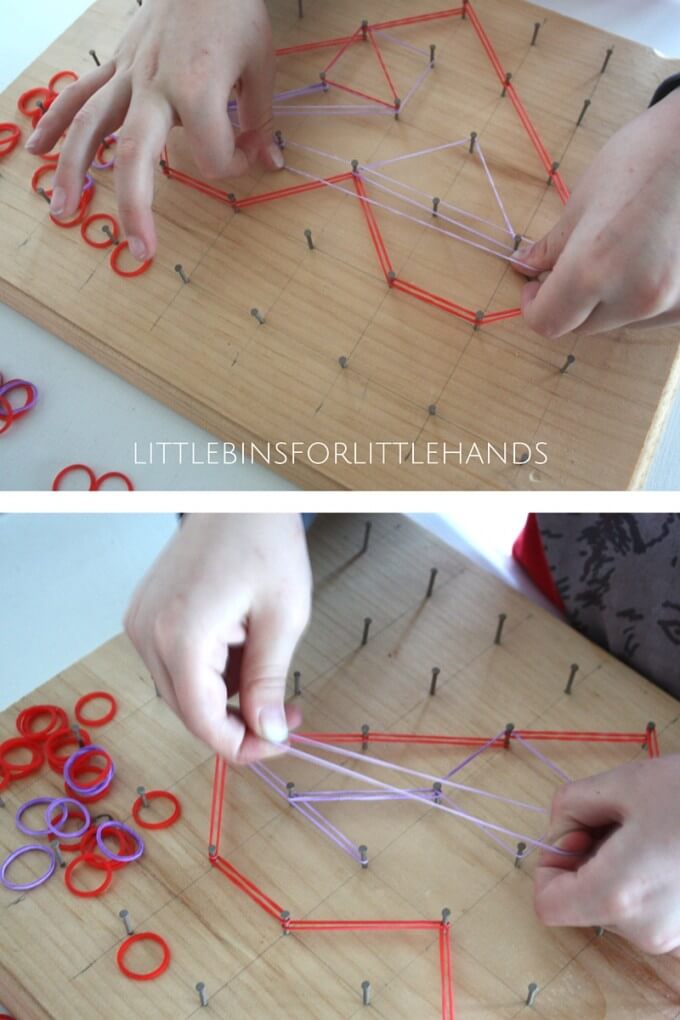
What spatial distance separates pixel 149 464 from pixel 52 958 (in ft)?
1.82

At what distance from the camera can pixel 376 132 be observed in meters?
1.31

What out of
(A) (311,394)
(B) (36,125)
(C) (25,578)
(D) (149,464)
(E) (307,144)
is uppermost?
(E) (307,144)

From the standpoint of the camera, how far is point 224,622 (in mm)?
A: 867

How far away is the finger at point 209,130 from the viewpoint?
1146mm

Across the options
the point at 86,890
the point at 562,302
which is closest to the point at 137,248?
the point at 562,302

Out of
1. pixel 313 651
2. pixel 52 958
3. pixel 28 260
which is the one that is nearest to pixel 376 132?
pixel 28 260

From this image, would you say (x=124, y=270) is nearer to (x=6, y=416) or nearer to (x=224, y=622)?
(x=6, y=416)

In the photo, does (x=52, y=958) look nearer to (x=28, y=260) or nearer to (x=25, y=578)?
(x=25, y=578)

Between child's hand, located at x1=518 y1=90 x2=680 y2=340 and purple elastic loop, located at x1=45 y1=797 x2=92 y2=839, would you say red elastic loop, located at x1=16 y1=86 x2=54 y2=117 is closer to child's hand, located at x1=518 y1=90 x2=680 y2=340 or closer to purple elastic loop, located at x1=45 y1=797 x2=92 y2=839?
child's hand, located at x1=518 y1=90 x2=680 y2=340

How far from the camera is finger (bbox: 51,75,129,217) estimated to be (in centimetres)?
119

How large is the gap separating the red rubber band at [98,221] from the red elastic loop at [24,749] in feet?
2.04

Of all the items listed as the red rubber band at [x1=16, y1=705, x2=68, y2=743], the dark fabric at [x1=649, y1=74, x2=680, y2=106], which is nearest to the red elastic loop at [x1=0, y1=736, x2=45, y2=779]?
the red rubber band at [x1=16, y1=705, x2=68, y2=743]

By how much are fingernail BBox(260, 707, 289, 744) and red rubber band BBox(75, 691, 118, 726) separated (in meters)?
0.26

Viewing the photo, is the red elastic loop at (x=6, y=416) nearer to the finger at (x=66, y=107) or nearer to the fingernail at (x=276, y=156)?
the finger at (x=66, y=107)
